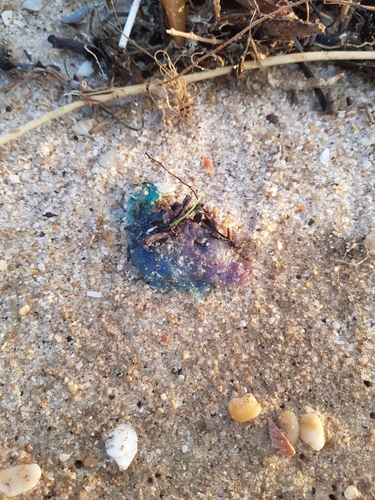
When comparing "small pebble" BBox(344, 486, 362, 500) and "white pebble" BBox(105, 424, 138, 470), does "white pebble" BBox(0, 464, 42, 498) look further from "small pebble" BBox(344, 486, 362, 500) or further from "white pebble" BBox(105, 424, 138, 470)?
"small pebble" BBox(344, 486, 362, 500)

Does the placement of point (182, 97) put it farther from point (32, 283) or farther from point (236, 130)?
point (32, 283)

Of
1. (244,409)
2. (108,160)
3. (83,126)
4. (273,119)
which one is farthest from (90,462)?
(273,119)

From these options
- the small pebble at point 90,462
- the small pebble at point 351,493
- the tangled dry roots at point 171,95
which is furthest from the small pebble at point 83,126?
the small pebble at point 351,493

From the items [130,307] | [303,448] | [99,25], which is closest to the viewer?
[303,448]

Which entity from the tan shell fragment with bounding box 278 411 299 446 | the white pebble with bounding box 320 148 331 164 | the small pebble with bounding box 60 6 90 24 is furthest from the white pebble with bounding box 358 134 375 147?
the small pebble with bounding box 60 6 90 24

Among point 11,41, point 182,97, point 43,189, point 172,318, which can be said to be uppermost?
point 11,41

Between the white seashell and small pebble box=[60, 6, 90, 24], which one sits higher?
small pebble box=[60, 6, 90, 24]

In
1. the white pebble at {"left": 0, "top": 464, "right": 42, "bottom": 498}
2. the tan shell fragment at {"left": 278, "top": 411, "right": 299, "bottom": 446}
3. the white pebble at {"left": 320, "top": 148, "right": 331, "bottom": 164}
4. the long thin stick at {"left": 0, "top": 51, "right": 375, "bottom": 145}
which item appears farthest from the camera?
the white pebble at {"left": 320, "top": 148, "right": 331, "bottom": 164}

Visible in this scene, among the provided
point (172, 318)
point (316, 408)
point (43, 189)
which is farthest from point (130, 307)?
point (316, 408)
